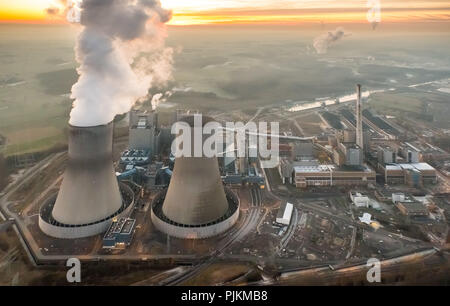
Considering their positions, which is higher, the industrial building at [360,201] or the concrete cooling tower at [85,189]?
the concrete cooling tower at [85,189]

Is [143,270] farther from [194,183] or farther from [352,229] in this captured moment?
[352,229]

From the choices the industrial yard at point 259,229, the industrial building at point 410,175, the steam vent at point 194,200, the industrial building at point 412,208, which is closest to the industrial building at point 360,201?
the industrial yard at point 259,229

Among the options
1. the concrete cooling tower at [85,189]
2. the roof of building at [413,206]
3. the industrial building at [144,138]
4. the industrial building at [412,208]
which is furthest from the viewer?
the industrial building at [144,138]

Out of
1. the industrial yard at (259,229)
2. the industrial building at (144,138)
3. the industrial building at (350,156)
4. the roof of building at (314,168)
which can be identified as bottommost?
the industrial yard at (259,229)

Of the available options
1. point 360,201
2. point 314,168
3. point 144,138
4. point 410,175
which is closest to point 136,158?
point 144,138

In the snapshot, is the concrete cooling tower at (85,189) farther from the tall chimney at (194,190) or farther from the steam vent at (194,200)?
the tall chimney at (194,190)

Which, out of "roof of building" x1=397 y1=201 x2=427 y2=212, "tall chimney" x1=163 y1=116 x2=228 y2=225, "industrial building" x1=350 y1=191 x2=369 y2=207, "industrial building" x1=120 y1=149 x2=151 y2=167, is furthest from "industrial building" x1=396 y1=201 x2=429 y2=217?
"industrial building" x1=120 y1=149 x2=151 y2=167

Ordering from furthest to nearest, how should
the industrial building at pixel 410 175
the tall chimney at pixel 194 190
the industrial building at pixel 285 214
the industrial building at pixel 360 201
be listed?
the industrial building at pixel 410 175, the industrial building at pixel 360 201, the industrial building at pixel 285 214, the tall chimney at pixel 194 190
